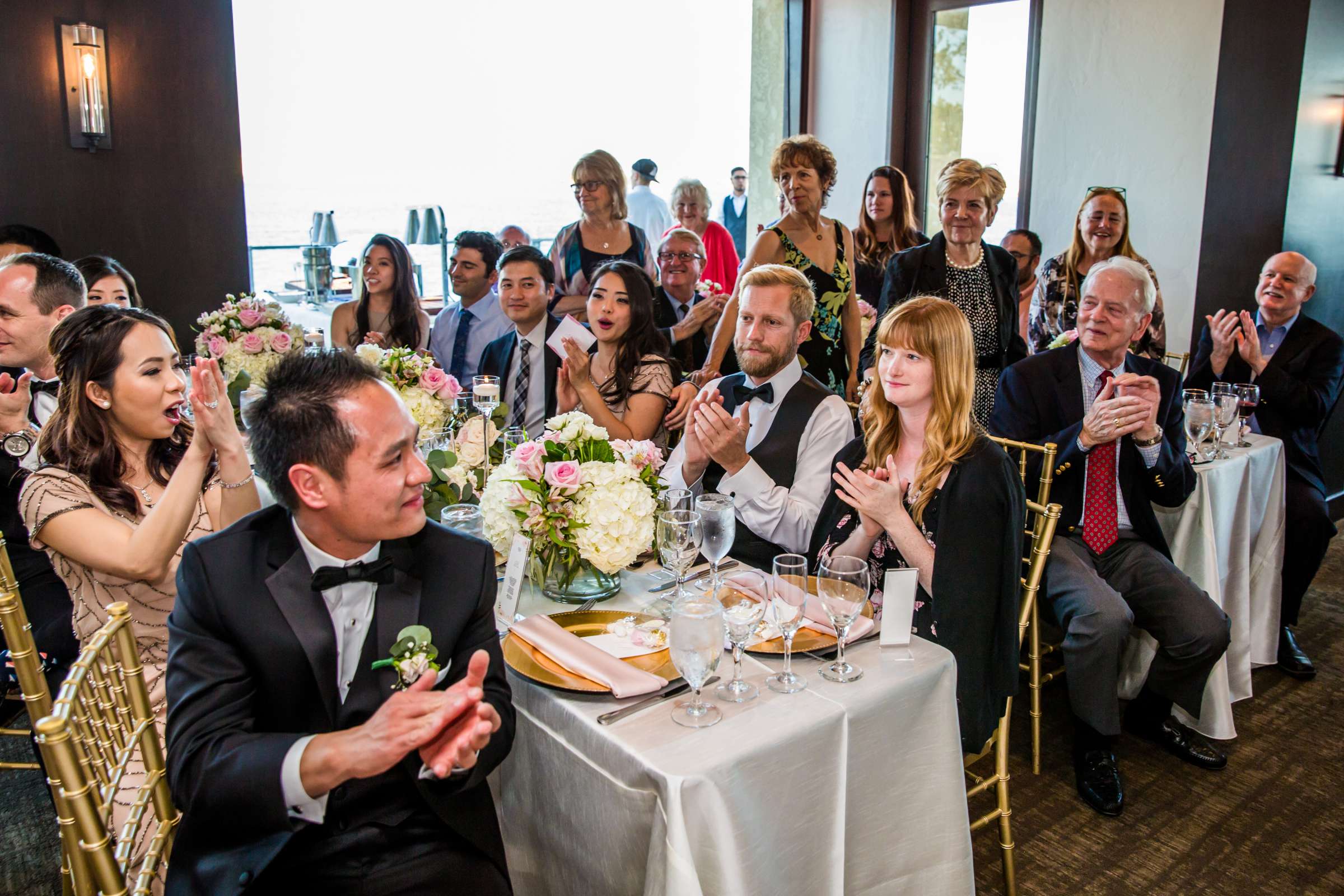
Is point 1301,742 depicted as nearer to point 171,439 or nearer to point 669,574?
point 669,574

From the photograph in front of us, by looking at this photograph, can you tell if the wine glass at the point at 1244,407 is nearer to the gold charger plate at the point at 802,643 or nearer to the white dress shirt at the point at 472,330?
the gold charger plate at the point at 802,643

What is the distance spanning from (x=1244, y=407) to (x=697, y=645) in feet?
9.77

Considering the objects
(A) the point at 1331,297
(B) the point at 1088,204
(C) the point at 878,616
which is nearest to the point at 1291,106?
(A) the point at 1331,297

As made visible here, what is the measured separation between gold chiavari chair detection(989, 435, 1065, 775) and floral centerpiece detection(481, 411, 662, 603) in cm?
126

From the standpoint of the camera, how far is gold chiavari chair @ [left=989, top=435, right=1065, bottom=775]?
291cm

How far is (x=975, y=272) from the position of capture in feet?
14.3

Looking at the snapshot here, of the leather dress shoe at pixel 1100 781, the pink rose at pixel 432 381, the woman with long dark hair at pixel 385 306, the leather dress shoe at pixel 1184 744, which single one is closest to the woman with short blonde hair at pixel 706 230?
the woman with long dark hair at pixel 385 306

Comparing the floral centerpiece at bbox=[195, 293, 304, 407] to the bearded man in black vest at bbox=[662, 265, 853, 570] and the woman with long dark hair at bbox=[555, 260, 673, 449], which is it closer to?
the woman with long dark hair at bbox=[555, 260, 673, 449]

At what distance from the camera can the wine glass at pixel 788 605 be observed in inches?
69.2

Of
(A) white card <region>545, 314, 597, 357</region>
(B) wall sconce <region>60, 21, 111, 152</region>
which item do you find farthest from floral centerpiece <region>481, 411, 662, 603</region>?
(B) wall sconce <region>60, 21, 111, 152</region>

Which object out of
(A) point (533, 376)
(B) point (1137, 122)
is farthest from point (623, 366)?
(B) point (1137, 122)

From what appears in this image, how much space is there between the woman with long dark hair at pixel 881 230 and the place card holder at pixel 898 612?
3.80 m

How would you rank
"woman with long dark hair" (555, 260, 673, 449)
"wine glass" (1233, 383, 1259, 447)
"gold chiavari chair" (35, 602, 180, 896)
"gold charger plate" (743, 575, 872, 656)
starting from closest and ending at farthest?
1. "gold chiavari chair" (35, 602, 180, 896)
2. "gold charger plate" (743, 575, 872, 656)
3. "woman with long dark hair" (555, 260, 673, 449)
4. "wine glass" (1233, 383, 1259, 447)

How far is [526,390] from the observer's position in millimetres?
3986
